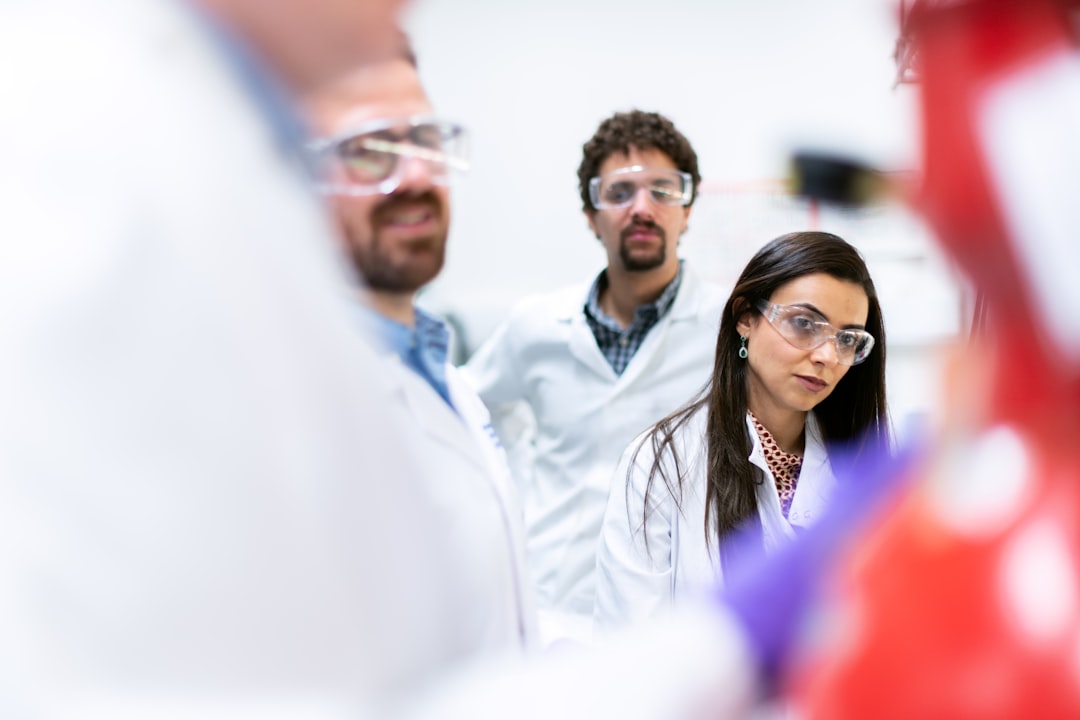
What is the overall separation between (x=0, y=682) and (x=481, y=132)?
2.44 meters

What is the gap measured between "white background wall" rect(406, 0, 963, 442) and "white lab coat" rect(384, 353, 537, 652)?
182 cm

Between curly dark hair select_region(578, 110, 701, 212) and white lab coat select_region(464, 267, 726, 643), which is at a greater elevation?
curly dark hair select_region(578, 110, 701, 212)

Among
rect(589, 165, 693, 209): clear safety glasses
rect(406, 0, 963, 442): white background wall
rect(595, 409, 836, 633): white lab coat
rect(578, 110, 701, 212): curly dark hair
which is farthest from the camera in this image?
rect(406, 0, 963, 442): white background wall

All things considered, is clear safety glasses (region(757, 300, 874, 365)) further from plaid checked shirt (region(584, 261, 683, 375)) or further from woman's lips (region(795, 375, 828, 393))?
plaid checked shirt (region(584, 261, 683, 375))

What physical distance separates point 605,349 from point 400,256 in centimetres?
153

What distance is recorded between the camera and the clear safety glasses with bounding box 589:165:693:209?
6.69ft

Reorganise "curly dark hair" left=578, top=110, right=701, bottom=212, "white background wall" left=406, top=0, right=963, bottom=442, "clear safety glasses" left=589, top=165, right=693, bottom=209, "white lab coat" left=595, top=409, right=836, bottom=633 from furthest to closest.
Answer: "white background wall" left=406, top=0, right=963, bottom=442, "curly dark hair" left=578, top=110, right=701, bottom=212, "clear safety glasses" left=589, top=165, right=693, bottom=209, "white lab coat" left=595, top=409, right=836, bottom=633

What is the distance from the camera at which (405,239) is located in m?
0.75

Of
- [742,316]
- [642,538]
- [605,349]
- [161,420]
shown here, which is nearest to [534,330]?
[605,349]

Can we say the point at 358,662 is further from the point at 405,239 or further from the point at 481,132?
the point at 481,132

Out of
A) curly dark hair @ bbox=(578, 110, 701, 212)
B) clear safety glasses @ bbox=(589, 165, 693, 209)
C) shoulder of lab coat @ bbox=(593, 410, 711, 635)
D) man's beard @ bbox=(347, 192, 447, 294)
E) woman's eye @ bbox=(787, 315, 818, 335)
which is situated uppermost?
curly dark hair @ bbox=(578, 110, 701, 212)

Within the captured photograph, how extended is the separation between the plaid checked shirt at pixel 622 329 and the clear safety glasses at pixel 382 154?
1.43m

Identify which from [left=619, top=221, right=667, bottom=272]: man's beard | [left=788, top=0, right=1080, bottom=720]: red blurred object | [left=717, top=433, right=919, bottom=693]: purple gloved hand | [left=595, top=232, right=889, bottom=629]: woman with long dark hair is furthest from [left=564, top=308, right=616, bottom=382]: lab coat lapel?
[left=788, top=0, right=1080, bottom=720]: red blurred object

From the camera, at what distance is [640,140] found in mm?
2143
